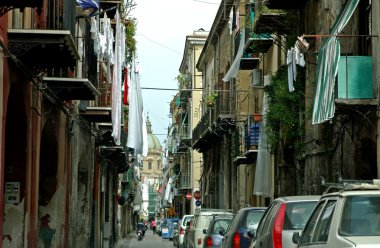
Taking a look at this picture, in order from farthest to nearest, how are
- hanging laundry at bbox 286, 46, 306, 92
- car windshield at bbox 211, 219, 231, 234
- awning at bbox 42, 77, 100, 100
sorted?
car windshield at bbox 211, 219, 231, 234 < hanging laundry at bbox 286, 46, 306, 92 < awning at bbox 42, 77, 100, 100

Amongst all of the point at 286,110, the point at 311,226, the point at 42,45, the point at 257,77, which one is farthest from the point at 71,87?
the point at 257,77

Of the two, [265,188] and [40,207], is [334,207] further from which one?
[265,188]

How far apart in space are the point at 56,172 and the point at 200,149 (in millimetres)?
31368

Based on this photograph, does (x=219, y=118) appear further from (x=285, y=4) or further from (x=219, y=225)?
(x=219, y=225)

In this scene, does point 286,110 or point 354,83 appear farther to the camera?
point 286,110

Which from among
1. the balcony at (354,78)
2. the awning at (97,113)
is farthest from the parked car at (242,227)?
the awning at (97,113)

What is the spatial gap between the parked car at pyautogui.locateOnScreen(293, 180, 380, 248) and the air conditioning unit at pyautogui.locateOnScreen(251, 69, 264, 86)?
76.6 ft

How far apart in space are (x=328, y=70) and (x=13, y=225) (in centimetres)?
720

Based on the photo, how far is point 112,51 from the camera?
2697cm

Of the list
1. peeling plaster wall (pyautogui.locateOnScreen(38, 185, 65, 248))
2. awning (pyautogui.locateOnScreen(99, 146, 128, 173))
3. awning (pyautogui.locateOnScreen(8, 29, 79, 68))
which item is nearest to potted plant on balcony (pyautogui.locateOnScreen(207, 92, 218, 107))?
awning (pyautogui.locateOnScreen(99, 146, 128, 173))

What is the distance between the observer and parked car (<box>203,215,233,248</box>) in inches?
826

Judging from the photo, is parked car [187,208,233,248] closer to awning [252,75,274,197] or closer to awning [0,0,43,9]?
awning [252,75,274,197]

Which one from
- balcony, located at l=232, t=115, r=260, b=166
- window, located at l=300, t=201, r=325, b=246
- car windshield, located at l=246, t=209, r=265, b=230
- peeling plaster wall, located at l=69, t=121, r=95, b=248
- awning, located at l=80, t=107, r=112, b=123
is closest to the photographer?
window, located at l=300, t=201, r=325, b=246

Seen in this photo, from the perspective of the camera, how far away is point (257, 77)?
33.1 m
